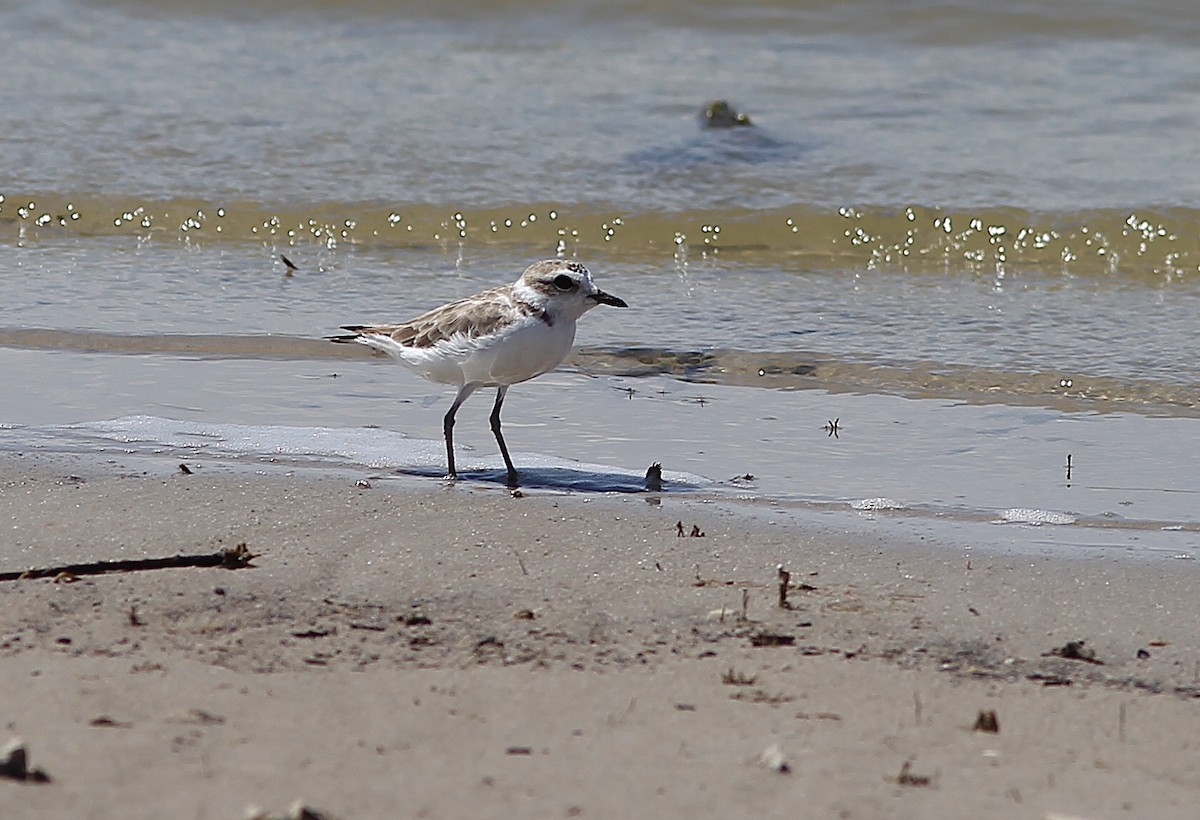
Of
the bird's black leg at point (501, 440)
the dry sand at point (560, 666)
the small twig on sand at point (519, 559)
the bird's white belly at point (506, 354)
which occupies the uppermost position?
the bird's white belly at point (506, 354)

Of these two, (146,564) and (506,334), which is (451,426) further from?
(146,564)

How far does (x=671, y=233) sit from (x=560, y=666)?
7004 mm

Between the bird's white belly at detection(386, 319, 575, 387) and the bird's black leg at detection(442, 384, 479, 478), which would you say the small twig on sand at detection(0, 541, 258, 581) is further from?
the bird's white belly at detection(386, 319, 575, 387)

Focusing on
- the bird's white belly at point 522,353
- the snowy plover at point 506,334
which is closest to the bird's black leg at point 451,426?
the snowy plover at point 506,334

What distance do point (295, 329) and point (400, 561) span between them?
12.4ft

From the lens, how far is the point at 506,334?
19.6 ft

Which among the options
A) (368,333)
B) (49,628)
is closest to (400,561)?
(49,628)

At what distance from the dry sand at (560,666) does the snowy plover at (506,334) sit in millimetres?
949

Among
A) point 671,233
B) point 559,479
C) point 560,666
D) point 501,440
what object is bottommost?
point 560,666

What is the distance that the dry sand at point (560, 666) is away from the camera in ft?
9.67

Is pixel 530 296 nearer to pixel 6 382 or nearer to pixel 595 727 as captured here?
pixel 6 382

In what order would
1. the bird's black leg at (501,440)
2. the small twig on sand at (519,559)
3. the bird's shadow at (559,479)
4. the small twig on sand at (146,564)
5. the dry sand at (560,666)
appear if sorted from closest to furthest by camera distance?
the dry sand at (560,666) → the small twig on sand at (146,564) → the small twig on sand at (519,559) → the bird's shadow at (559,479) → the bird's black leg at (501,440)

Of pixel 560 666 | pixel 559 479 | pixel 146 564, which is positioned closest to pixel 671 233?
pixel 559 479

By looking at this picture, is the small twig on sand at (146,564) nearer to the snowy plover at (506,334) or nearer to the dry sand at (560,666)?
the dry sand at (560,666)
